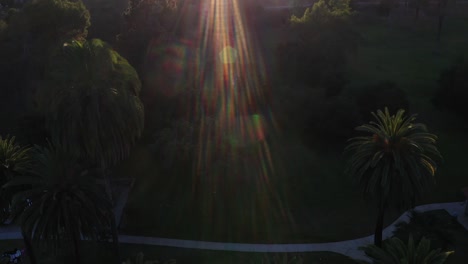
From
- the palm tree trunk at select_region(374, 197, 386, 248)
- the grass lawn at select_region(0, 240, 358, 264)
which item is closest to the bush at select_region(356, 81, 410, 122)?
the palm tree trunk at select_region(374, 197, 386, 248)

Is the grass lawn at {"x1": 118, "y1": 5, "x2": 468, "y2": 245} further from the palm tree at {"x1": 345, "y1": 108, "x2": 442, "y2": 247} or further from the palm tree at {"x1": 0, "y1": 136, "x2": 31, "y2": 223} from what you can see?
the palm tree at {"x1": 0, "y1": 136, "x2": 31, "y2": 223}

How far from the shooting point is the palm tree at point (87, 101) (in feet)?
73.5

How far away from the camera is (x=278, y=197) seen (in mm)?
34062

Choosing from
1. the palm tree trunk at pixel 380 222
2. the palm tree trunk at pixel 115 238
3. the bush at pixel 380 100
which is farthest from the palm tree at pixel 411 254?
the bush at pixel 380 100

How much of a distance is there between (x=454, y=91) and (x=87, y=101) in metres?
38.8

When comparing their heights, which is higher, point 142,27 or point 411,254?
point 142,27

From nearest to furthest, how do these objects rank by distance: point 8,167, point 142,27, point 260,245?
point 8,167 < point 260,245 < point 142,27

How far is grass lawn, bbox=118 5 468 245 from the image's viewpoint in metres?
30.7

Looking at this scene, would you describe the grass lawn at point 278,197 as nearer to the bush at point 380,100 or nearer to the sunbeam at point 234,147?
A: the sunbeam at point 234,147

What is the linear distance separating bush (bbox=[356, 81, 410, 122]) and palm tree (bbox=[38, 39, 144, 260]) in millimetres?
26324

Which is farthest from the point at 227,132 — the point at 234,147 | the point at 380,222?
the point at 380,222

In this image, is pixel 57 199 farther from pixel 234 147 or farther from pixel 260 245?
pixel 234 147

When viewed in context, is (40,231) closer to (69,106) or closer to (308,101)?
(69,106)

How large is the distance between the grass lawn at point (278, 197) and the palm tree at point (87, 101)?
412 inches
